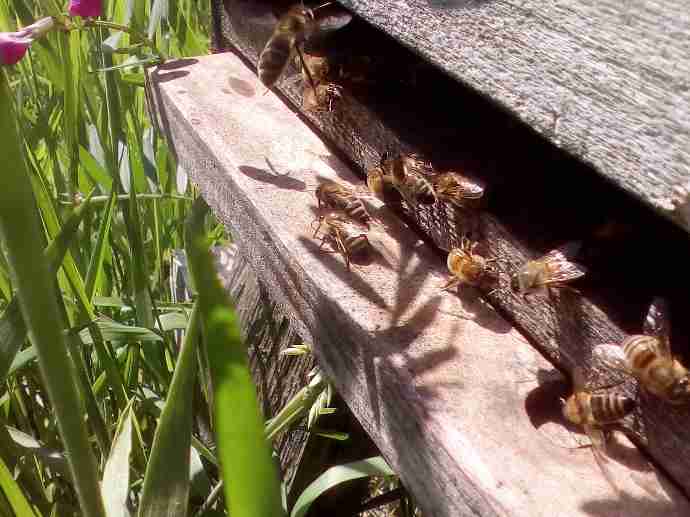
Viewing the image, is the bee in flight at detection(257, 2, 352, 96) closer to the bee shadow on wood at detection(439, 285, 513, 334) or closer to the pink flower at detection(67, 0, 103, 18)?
the pink flower at detection(67, 0, 103, 18)

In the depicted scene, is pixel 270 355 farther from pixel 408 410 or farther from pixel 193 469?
pixel 408 410

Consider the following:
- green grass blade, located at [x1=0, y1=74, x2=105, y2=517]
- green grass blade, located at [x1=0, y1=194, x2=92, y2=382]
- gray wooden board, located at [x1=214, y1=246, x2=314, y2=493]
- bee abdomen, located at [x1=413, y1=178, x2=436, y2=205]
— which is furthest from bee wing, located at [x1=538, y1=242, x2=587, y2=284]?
gray wooden board, located at [x1=214, y1=246, x2=314, y2=493]

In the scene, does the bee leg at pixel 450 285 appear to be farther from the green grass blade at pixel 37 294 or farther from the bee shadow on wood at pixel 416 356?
the green grass blade at pixel 37 294

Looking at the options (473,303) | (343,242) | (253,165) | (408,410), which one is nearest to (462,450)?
(408,410)

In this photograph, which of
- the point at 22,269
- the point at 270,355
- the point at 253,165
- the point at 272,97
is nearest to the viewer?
the point at 22,269

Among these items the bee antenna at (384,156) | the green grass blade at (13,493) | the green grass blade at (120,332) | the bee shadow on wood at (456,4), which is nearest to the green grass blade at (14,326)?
the green grass blade at (13,493)

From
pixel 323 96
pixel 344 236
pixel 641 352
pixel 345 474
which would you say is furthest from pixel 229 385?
pixel 323 96
